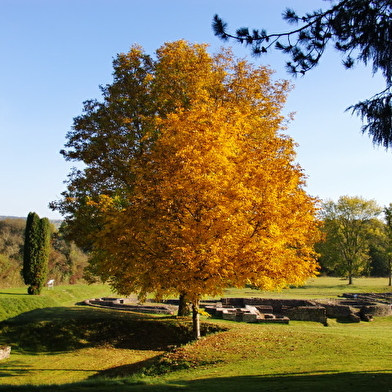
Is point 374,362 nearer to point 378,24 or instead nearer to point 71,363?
point 378,24

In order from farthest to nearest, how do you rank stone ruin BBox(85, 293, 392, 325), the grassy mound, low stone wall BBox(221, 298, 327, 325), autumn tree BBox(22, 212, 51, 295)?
1. autumn tree BBox(22, 212, 51, 295)
2. low stone wall BBox(221, 298, 327, 325)
3. stone ruin BBox(85, 293, 392, 325)
4. the grassy mound

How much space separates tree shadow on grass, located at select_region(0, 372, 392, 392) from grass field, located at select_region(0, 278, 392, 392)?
2cm

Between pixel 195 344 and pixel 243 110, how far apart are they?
29.8 ft

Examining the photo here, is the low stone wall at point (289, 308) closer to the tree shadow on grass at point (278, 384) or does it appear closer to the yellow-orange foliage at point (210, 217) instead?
the yellow-orange foliage at point (210, 217)

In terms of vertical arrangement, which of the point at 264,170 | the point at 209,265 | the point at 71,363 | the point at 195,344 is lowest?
the point at 71,363

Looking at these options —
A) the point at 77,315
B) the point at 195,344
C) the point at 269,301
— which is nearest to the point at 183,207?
the point at 195,344

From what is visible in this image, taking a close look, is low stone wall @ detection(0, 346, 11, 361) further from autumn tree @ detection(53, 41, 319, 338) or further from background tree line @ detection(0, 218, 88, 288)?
background tree line @ detection(0, 218, 88, 288)

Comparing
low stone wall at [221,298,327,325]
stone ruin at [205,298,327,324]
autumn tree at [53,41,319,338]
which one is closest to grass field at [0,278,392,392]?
autumn tree at [53,41,319,338]

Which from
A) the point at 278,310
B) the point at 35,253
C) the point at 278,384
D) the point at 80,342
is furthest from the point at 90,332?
the point at 278,310

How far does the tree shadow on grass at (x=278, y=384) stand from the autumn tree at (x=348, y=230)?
43.9 metres

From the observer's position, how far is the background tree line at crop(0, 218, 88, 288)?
109 ft

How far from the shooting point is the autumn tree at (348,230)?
49.6 metres

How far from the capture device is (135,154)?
17391 millimetres

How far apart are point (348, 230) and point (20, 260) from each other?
40124mm
